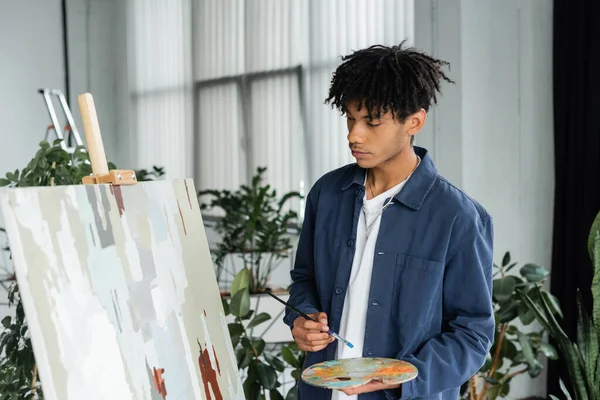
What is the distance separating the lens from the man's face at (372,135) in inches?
52.4

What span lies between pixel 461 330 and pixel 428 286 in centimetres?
10

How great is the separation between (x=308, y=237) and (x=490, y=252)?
0.39 metres

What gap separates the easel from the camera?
1.29 metres

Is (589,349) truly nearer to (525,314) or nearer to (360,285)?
(525,314)

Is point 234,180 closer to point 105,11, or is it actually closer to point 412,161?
point 105,11

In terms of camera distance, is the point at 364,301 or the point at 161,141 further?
the point at 161,141

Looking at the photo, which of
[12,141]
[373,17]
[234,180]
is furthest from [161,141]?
[373,17]

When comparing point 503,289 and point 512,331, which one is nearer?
point 503,289

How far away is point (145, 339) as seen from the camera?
124cm

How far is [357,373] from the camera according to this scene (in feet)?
3.91

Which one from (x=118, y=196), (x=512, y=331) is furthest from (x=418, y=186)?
(x=512, y=331)

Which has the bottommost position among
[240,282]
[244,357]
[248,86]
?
[244,357]

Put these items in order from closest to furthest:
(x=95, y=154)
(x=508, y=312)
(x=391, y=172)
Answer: (x=95, y=154) < (x=391, y=172) < (x=508, y=312)

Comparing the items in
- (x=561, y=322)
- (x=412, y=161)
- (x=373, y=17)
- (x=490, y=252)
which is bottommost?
(x=561, y=322)
